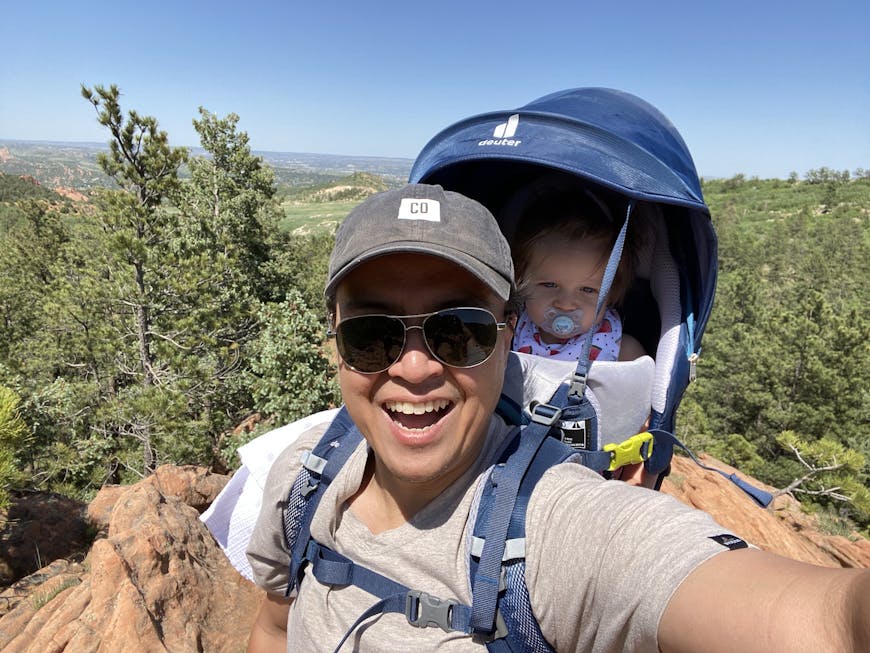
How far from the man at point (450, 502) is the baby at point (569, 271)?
3.15ft

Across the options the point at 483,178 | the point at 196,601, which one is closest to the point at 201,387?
the point at 196,601

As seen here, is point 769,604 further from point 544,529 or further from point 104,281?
point 104,281

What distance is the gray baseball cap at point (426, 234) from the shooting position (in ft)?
3.97

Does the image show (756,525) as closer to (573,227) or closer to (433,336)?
(573,227)

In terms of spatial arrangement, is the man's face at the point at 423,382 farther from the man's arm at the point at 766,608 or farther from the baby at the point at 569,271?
the baby at the point at 569,271

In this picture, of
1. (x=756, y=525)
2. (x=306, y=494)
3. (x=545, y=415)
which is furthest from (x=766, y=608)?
(x=756, y=525)

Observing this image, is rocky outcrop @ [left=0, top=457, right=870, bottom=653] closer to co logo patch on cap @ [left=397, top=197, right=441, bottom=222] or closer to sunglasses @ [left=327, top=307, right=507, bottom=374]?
sunglasses @ [left=327, top=307, right=507, bottom=374]

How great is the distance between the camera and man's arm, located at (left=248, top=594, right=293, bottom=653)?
188cm

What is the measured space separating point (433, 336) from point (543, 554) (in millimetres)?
624

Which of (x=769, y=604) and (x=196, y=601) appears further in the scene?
(x=196, y=601)

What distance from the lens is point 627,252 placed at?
7.58ft

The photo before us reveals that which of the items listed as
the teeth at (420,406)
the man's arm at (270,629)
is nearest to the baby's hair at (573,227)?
the teeth at (420,406)

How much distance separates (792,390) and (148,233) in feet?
68.9

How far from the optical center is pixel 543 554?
3.65 feet
